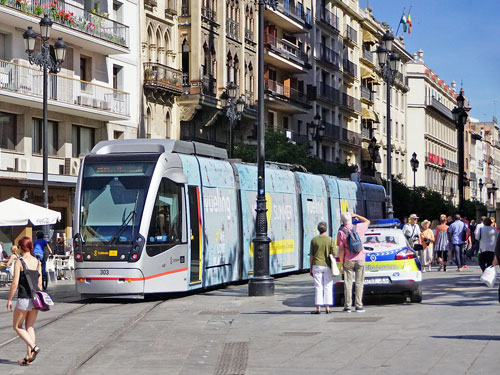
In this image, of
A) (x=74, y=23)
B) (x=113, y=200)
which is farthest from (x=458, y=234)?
(x=74, y=23)

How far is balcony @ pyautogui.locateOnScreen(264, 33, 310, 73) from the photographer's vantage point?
59.0 m

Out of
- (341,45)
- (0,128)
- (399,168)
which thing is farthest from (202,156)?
(399,168)

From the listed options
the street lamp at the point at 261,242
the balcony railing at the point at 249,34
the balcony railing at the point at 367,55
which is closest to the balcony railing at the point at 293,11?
the balcony railing at the point at 249,34

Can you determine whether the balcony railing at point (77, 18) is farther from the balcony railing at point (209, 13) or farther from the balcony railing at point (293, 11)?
the balcony railing at point (293, 11)

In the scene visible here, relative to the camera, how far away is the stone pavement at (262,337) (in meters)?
11.5

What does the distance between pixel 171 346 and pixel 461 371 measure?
4.45m

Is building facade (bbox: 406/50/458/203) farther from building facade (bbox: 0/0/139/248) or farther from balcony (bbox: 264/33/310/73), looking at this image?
building facade (bbox: 0/0/139/248)

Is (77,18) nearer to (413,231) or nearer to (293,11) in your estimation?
(413,231)

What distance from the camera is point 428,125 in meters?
107

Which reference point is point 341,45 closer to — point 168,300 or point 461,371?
point 168,300

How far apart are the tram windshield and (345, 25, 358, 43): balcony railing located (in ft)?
189

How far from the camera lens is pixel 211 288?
2575 centimetres

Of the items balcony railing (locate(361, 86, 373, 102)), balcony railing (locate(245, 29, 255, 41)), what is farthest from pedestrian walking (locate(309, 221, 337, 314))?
balcony railing (locate(361, 86, 373, 102))

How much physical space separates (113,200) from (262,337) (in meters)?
7.63
